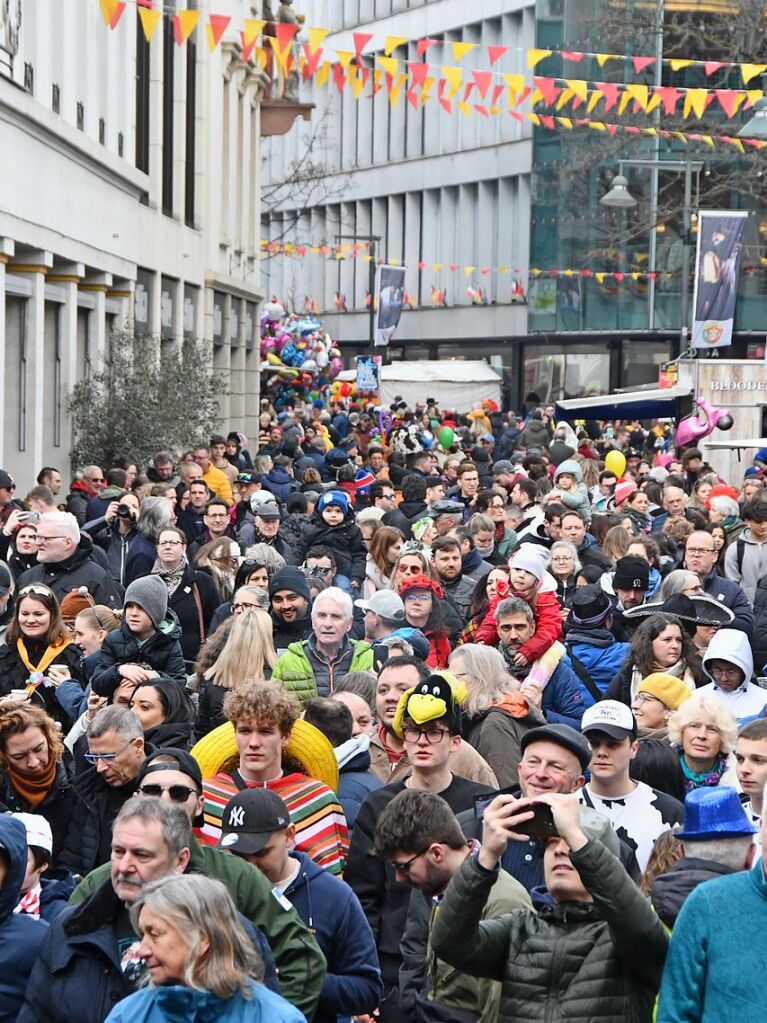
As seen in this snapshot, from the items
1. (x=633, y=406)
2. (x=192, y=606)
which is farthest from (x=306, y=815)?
(x=633, y=406)

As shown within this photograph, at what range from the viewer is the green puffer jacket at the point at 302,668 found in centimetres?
899

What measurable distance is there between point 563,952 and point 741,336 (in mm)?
54644

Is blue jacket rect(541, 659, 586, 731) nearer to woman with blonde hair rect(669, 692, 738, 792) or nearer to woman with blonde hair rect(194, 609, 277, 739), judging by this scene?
woman with blonde hair rect(194, 609, 277, 739)

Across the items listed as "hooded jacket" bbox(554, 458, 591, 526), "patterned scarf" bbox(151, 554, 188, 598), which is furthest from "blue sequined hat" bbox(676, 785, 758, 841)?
"hooded jacket" bbox(554, 458, 591, 526)

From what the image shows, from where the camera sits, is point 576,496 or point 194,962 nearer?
point 194,962

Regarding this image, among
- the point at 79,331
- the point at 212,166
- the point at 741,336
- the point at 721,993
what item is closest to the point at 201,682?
the point at 721,993

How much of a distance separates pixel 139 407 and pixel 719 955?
21.2 m

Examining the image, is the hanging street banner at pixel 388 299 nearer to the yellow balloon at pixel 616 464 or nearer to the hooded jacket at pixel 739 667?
the yellow balloon at pixel 616 464

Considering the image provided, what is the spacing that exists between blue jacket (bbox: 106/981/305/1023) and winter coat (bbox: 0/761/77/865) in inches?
101

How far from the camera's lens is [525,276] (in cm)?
6506

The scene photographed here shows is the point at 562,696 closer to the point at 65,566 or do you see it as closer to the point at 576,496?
the point at 65,566

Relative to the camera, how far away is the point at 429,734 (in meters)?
6.51

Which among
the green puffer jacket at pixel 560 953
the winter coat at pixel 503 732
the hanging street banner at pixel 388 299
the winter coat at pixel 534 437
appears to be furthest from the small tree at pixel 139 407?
the hanging street banner at pixel 388 299

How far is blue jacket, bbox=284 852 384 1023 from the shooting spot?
5.52 metres
